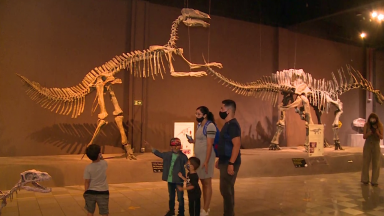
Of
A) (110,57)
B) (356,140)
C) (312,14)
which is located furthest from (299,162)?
(356,140)

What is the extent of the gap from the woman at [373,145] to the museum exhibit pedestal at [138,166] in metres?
1.71

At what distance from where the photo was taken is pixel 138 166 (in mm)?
7062

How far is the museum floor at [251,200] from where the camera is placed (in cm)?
493

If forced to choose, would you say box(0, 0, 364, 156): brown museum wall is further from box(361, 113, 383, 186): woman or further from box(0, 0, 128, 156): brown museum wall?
box(361, 113, 383, 186): woman

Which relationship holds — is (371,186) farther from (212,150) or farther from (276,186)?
(212,150)

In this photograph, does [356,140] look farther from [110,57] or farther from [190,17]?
[110,57]

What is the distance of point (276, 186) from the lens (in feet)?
23.2

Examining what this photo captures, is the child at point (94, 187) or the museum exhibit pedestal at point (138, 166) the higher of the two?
the child at point (94, 187)

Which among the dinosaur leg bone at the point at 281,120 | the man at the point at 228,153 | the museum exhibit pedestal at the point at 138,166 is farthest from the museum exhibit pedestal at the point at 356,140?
the man at the point at 228,153

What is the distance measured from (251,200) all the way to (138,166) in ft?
8.64

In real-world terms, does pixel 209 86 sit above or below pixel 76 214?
above

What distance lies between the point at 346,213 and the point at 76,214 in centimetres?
418

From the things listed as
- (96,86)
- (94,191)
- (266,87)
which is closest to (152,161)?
(96,86)

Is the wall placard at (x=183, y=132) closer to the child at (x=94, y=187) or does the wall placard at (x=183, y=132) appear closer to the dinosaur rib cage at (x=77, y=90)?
the dinosaur rib cage at (x=77, y=90)
